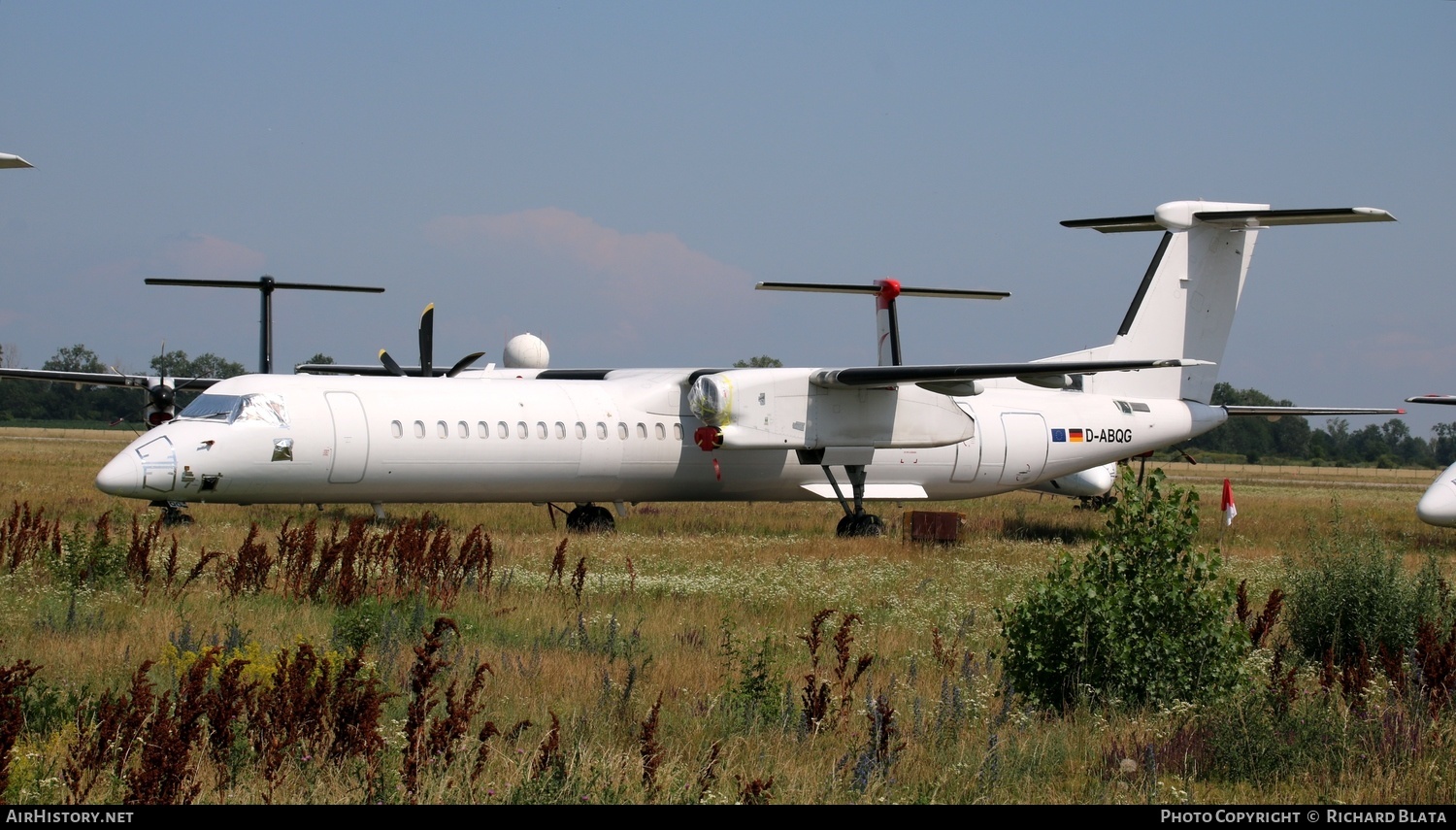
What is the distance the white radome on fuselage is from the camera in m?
18.1

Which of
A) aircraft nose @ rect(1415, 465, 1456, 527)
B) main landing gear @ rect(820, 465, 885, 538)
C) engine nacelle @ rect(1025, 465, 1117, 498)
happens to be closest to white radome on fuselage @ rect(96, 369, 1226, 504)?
main landing gear @ rect(820, 465, 885, 538)

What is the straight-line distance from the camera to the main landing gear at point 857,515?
890 inches

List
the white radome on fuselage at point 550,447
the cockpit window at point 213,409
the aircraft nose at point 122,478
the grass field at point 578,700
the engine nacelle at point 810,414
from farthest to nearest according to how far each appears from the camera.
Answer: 1. the engine nacelle at point 810,414
2. the cockpit window at point 213,409
3. the white radome on fuselage at point 550,447
4. the aircraft nose at point 122,478
5. the grass field at point 578,700

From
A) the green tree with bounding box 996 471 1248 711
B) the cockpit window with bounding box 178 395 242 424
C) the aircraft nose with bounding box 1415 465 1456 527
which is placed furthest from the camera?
the aircraft nose with bounding box 1415 465 1456 527

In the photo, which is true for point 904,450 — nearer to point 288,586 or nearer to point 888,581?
point 888,581

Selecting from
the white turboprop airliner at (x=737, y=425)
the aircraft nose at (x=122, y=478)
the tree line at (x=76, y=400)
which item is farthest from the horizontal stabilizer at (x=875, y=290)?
the tree line at (x=76, y=400)

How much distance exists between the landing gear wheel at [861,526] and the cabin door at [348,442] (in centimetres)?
821

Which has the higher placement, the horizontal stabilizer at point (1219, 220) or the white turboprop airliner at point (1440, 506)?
the horizontal stabilizer at point (1219, 220)

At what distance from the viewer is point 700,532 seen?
22.1m

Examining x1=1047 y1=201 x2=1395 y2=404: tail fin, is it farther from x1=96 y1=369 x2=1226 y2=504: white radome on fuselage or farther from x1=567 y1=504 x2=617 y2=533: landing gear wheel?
x1=567 y1=504 x2=617 y2=533: landing gear wheel

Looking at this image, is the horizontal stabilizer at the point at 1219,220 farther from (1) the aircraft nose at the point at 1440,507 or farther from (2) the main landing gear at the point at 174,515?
(2) the main landing gear at the point at 174,515

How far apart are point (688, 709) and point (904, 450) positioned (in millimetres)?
15651

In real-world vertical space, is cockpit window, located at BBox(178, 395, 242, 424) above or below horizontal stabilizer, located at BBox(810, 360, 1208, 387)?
below

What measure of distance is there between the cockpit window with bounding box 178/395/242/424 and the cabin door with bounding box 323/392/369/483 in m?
1.27
